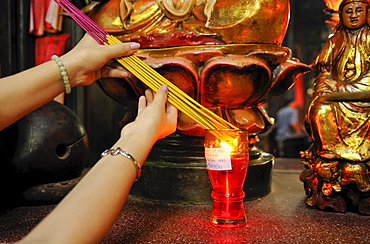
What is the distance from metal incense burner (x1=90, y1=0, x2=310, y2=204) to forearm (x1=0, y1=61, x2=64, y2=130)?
0.33m

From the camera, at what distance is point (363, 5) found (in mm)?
1171

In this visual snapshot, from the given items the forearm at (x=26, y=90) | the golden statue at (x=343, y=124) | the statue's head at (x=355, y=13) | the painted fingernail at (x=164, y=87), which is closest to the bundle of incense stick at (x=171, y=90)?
the painted fingernail at (x=164, y=87)

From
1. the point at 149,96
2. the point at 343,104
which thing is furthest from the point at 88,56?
the point at 343,104

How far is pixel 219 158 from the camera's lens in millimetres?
960

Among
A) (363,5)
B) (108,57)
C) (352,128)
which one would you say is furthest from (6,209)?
(363,5)

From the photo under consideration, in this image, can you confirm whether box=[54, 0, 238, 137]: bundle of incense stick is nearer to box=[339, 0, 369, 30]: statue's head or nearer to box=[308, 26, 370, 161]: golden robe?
box=[308, 26, 370, 161]: golden robe

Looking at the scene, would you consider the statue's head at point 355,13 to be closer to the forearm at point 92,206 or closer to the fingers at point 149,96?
the fingers at point 149,96

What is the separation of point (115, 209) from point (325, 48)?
3.09ft

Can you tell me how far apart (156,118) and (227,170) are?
27 cm

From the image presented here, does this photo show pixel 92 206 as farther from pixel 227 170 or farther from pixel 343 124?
pixel 343 124

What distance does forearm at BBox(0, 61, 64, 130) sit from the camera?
89 centimetres

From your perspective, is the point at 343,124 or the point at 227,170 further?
the point at 343,124

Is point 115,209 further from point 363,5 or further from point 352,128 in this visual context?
point 363,5

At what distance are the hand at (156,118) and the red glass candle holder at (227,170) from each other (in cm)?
13
